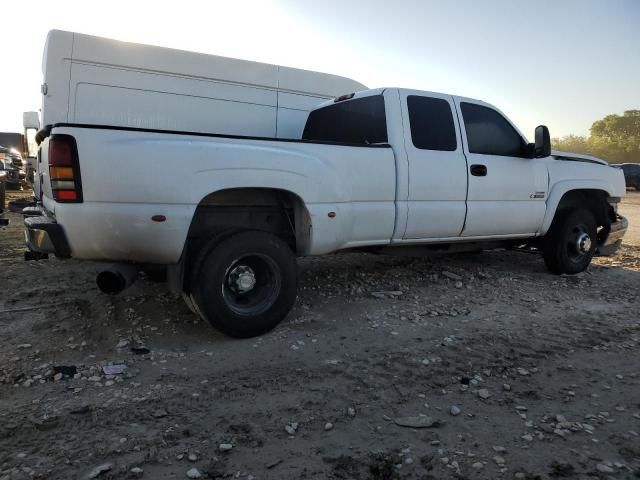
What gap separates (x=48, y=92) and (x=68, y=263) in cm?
202

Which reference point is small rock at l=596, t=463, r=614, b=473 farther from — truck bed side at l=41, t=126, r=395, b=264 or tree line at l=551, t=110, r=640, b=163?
tree line at l=551, t=110, r=640, b=163

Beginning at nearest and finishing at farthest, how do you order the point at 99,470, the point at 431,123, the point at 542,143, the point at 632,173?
1. the point at 99,470
2. the point at 431,123
3. the point at 542,143
4. the point at 632,173

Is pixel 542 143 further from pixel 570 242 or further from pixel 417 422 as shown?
pixel 417 422

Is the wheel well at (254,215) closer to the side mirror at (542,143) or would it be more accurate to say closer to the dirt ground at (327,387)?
the dirt ground at (327,387)

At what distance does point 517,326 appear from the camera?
4.40 metres

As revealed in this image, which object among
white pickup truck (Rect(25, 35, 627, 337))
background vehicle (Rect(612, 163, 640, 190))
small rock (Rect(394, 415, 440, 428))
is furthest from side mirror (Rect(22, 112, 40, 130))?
background vehicle (Rect(612, 163, 640, 190))

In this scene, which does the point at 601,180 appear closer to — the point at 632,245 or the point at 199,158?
the point at 632,245

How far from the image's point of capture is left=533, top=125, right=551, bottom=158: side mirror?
17.7ft

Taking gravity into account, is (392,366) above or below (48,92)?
below

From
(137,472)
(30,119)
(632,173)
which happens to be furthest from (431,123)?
(632,173)

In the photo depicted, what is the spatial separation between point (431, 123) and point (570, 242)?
106 inches

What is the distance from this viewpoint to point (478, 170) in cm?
523

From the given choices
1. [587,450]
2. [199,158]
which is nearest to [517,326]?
[587,450]

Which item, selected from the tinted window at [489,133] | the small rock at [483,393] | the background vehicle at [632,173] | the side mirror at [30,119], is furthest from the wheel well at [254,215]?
the background vehicle at [632,173]
